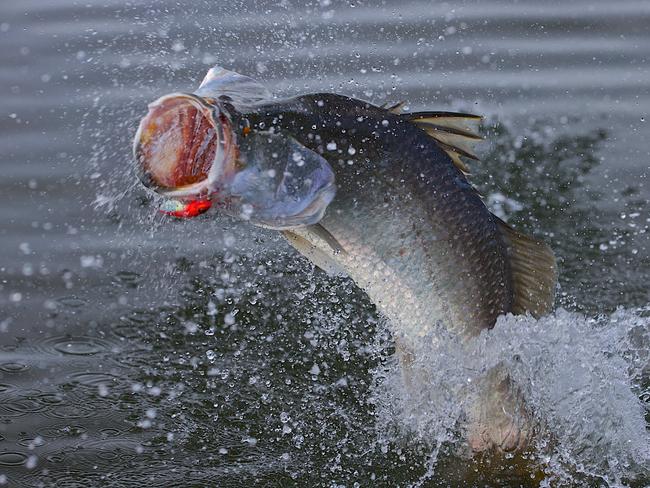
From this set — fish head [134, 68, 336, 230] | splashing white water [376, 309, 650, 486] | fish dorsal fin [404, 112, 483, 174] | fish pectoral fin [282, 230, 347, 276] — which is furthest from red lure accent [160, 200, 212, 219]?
splashing white water [376, 309, 650, 486]

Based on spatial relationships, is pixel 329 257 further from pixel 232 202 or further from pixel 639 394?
pixel 639 394

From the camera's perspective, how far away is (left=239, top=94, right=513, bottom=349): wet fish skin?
11.3 ft

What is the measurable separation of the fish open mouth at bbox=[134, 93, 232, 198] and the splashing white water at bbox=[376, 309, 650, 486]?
109cm

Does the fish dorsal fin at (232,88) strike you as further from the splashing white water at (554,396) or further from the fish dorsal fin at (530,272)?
the splashing white water at (554,396)

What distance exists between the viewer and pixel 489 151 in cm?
604

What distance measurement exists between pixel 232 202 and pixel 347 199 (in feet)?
1.36

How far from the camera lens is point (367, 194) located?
3.49 m

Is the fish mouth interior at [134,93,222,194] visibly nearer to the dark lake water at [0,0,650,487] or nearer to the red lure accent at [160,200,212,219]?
the red lure accent at [160,200,212,219]

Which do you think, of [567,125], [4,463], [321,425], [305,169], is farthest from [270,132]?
[567,125]

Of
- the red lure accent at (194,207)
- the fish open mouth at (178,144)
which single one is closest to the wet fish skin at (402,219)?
the fish open mouth at (178,144)

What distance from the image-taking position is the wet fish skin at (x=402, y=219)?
344cm

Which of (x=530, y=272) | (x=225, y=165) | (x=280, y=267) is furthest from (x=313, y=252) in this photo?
(x=280, y=267)

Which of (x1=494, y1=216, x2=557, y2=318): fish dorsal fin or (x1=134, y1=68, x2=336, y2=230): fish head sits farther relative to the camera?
(x1=494, y1=216, x2=557, y2=318): fish dorsal fin

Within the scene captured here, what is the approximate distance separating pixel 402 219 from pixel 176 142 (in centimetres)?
81
